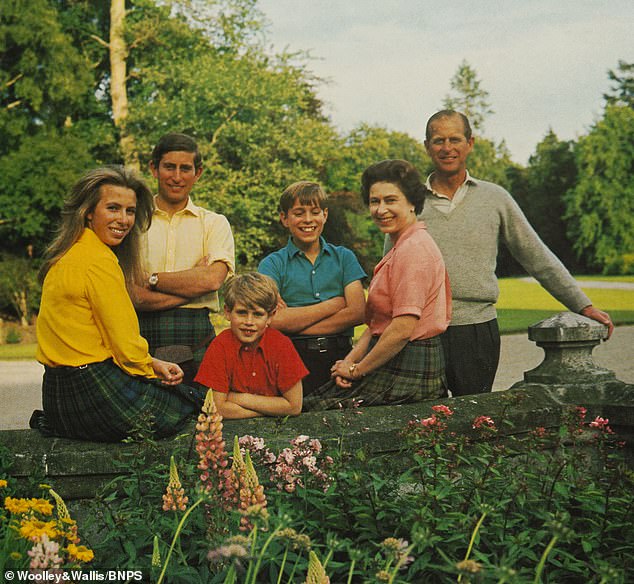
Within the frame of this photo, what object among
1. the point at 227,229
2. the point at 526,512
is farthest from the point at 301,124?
the point at 526,512

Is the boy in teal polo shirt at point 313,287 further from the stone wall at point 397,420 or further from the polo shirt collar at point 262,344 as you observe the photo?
the stone wall at point 397,420

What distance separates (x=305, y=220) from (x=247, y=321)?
0.79 metres

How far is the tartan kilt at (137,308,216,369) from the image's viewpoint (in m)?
4.40

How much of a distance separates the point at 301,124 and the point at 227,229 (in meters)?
24.3

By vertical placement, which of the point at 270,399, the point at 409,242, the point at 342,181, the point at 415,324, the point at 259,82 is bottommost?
the point at 270,399

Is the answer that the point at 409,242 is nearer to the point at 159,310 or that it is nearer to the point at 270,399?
the point at 270,399

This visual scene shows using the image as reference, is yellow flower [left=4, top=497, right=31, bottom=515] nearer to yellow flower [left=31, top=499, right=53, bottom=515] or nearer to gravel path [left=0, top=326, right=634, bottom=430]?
yellow flower [left=31, top=499, right=53, bottom=515]

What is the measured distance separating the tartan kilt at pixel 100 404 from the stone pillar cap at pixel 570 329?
193cm

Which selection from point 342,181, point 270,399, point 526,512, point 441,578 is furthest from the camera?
point 342,181

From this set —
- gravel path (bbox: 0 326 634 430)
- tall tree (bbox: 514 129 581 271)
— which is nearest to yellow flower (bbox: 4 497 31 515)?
gravel path (bbox: 0 326 634 430)

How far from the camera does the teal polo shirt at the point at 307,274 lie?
432 cm

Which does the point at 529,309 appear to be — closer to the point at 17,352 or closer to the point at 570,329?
the point at 17,352

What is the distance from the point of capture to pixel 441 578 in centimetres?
260

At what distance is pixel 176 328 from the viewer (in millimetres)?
4434
